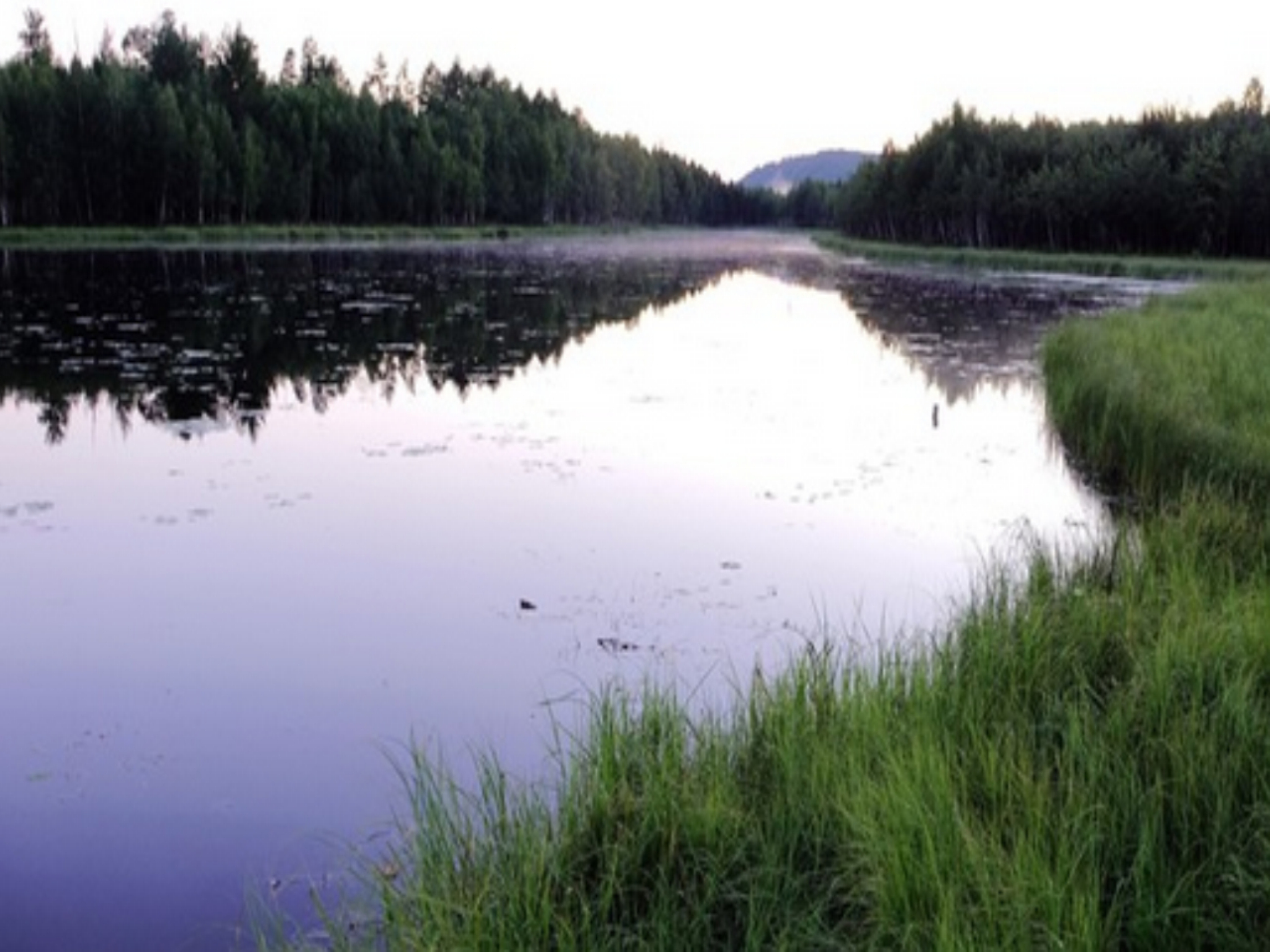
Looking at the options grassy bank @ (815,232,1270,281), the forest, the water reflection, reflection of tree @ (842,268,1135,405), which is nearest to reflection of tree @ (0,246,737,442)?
reflection of tree @ (842,268,1135,405)

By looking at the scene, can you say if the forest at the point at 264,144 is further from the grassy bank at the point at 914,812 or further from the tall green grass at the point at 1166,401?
the grassy bank at the point at 914,812

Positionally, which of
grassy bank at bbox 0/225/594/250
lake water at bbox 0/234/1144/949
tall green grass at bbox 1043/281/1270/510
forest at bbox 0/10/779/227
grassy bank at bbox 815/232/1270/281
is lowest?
lake water at bbox 0/234/1144/949

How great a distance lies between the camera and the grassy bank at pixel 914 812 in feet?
11.8

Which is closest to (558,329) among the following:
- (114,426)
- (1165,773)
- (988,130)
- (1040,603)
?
(114,426)

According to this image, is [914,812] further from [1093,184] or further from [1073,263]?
[1093,184]

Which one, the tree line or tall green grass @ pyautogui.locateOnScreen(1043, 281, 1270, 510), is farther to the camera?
the tree line

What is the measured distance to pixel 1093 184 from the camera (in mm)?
65750

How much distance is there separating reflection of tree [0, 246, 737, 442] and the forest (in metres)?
18.7

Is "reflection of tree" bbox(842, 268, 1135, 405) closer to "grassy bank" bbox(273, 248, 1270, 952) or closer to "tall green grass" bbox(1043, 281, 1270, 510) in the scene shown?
"tall green grass" bbox(1043, 281, 1270, 510)

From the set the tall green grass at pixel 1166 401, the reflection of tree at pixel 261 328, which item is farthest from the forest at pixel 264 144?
the tall green grass at pixel 1166 401

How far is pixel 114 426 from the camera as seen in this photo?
1404 cm

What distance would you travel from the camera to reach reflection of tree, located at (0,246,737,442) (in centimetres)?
1678

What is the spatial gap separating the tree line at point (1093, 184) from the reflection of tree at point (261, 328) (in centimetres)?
3096

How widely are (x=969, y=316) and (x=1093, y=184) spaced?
40080mm
